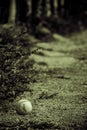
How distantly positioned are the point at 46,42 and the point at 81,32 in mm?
8512

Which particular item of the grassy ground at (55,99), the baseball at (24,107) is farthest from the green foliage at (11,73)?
the baseball at (24,107)

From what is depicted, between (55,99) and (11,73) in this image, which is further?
(55,99)

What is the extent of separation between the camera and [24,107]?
8.57 metres

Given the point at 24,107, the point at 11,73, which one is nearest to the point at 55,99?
the point at 11,73

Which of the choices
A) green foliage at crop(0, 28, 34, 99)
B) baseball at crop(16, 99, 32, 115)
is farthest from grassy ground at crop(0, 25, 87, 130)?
green foliage at crop(0, 28, 34, 99)

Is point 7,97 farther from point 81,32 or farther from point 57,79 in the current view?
point 81,32

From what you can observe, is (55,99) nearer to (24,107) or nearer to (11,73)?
(11,73)

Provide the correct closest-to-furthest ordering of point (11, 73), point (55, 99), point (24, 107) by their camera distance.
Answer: point (24, 107), point (11, 73), point (55, 99)

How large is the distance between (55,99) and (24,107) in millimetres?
1608

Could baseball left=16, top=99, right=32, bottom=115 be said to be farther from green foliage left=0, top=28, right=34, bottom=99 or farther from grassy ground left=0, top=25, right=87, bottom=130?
green foliage left=0, top=28, right=34, bottom=99

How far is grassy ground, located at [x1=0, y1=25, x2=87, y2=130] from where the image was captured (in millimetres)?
8203

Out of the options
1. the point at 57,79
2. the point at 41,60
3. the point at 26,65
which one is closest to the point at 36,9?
the point at 41,60

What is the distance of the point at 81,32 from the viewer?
1216 inches

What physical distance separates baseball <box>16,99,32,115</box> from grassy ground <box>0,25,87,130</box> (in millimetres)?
93
